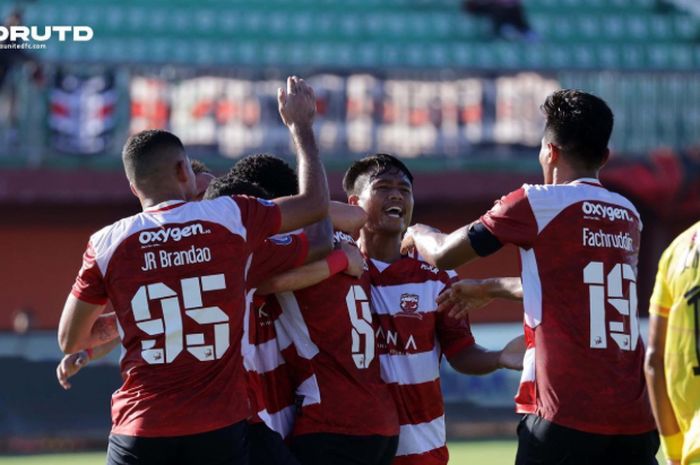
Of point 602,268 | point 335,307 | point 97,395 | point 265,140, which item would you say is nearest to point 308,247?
point 335,307

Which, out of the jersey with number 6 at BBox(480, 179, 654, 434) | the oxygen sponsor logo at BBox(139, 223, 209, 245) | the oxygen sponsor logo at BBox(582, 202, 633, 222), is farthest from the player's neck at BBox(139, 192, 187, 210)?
the oxygen sponsor logo at BBox(582, 202, 633, 222)

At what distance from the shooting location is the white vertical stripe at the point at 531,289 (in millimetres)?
4941

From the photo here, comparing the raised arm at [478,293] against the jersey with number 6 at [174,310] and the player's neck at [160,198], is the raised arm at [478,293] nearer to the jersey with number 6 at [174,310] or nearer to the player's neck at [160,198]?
the jersey with number 6 at [174,310]

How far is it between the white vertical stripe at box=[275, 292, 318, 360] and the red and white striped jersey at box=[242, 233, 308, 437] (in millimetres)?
40

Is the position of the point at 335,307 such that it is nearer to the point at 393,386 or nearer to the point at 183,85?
the point at 393,386

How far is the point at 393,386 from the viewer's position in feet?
18.9

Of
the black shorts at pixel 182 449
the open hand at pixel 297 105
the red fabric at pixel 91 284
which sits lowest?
the black shorts at pixel 182 449

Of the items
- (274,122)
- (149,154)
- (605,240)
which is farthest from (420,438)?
(274,122)

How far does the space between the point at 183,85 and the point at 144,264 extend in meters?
13.7

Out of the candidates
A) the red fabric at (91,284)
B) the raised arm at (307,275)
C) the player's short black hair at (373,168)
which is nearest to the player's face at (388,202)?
the player's short black hair at (373,168)

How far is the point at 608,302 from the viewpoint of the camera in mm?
4930

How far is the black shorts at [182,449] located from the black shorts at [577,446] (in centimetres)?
110

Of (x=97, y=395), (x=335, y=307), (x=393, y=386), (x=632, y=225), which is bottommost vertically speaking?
(x=97, y=395)

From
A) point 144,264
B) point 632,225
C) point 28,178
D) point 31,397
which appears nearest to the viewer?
point 144,264
